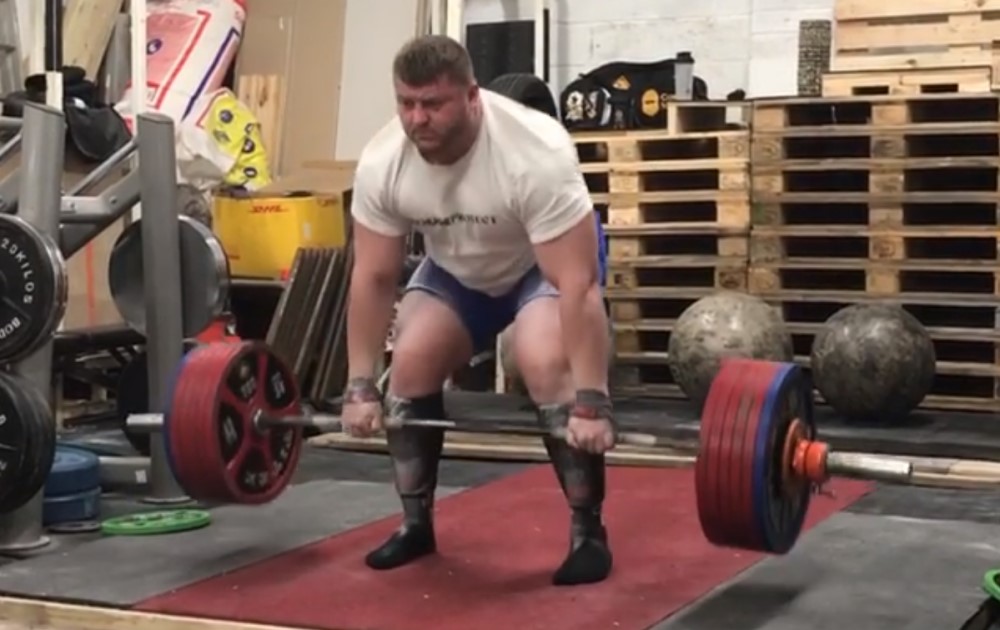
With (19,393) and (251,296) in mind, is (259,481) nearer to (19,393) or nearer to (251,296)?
(19,393)

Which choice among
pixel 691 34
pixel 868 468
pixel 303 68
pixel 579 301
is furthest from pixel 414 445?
pixel 303 68

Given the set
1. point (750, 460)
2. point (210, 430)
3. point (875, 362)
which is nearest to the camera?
point (750, 460)

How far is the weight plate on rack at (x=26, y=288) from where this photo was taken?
11.2ft

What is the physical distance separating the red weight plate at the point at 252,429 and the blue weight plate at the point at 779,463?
3.83 feet

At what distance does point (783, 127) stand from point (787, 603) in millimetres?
2593

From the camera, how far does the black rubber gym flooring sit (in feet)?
9.73

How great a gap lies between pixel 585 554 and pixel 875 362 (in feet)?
5.74

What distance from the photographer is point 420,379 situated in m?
3.38

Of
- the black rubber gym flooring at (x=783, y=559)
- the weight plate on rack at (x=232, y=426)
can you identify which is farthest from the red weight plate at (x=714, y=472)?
the weight plate on rack at (x=232, y=426)

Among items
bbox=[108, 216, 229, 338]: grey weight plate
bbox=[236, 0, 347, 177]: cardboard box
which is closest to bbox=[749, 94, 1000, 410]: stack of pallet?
bbox=[236, 0, 347, 177]: cardboard box

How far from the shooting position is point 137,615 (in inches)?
119

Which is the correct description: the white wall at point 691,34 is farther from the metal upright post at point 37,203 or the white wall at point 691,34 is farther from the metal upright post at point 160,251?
the metal upright post at point 37,203

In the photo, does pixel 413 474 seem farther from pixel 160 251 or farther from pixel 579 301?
pixel 160 251

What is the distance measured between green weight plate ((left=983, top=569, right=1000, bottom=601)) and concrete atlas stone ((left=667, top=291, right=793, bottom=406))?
5.65ft
